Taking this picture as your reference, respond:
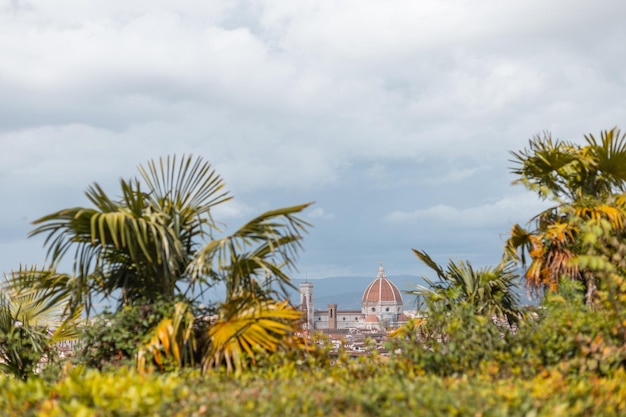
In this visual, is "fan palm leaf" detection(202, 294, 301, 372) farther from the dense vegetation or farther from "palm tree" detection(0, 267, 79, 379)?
"palm tree" detection(0, 267, 79, 379)

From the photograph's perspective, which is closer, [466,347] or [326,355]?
[466,347]

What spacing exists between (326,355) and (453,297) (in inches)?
91.4

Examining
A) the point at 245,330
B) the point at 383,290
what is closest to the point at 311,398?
the point at 245,330

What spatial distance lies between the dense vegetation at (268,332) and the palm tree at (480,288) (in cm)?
55

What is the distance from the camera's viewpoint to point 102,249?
25.3 feet

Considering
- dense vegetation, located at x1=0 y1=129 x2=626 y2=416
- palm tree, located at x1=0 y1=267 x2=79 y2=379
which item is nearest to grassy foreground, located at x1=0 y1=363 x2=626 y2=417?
dense vegetation, located at x1=0 y1=129 x2=626 y2=416

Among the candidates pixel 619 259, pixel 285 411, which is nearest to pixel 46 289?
pixel 285 411

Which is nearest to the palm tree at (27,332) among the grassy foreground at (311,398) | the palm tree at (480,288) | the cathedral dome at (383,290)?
the grassy foreground at (311,398)

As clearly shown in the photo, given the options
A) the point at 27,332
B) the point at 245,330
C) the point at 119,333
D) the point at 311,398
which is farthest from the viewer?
the point at 27,332

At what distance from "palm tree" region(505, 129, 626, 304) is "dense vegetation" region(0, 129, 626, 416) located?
26 mm

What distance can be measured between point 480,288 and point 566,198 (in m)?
1.63

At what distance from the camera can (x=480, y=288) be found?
999 centimetres

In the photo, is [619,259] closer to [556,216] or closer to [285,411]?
[556,216]

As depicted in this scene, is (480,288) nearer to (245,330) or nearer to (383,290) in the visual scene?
(245,330)
